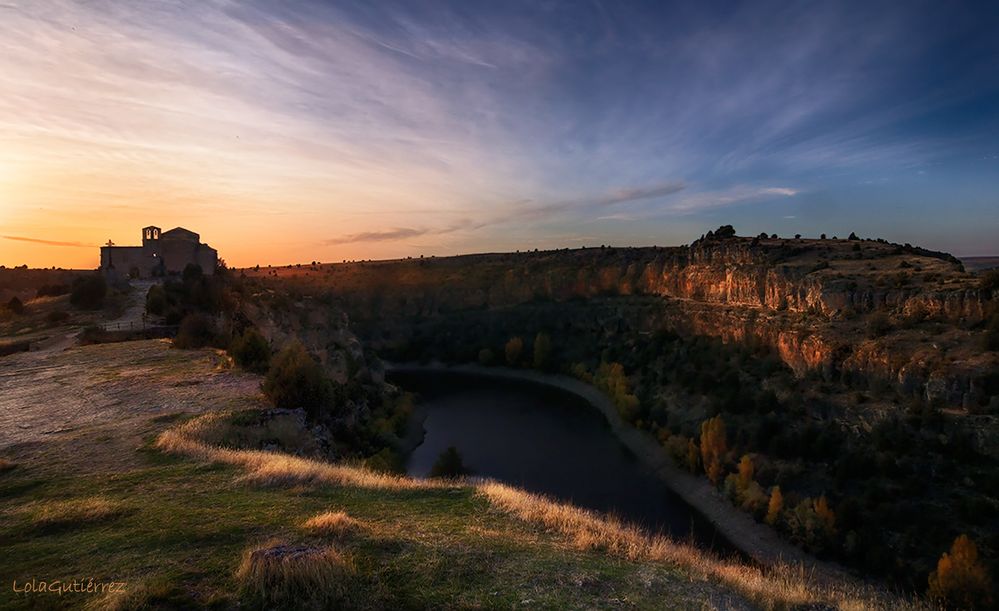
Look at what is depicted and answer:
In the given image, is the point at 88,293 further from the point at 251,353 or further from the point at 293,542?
the point at 293,542

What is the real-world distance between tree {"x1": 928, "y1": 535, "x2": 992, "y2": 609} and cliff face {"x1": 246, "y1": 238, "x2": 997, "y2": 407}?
8944 mm

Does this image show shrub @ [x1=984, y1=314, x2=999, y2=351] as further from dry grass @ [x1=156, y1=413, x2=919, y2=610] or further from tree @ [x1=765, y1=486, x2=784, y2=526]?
dry grass @ [x1=156, y1=413, x2=919, y2=610]

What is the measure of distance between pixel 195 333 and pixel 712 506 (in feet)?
99.9

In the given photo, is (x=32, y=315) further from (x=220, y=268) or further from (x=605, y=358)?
(x=605, y=358)

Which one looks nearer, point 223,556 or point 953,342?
point 223,556

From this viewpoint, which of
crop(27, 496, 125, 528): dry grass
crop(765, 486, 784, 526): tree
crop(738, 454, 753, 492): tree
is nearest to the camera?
crop(27, 496, 125, 528): dry grass

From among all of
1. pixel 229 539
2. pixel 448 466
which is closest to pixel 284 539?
pixel 229 539

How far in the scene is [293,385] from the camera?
15.2 meters

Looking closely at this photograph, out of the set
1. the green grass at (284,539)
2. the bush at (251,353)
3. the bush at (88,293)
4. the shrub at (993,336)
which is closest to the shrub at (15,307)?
the bush at (88,293)

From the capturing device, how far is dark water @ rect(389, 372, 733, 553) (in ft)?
108

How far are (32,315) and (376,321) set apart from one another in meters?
61.6

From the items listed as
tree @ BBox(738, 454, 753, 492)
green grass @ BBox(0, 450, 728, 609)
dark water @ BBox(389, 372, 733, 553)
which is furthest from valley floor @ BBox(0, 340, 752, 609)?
tree @ BBox(738, 454, 753, 492)

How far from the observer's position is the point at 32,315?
2866cm

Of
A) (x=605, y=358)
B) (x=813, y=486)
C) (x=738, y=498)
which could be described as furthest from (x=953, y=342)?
(x=605, y=358)
